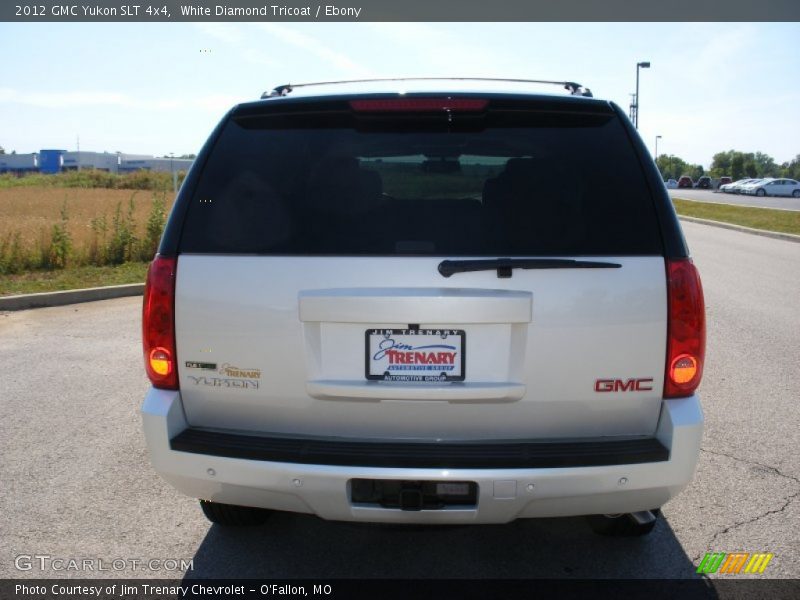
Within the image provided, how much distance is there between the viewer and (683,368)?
270 cm

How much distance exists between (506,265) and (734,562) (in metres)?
1.80

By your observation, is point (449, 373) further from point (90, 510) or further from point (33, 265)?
point (33, 265)

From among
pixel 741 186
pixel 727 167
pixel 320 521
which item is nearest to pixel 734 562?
pixel 320 521

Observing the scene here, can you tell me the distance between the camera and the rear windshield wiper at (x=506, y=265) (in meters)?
2.58

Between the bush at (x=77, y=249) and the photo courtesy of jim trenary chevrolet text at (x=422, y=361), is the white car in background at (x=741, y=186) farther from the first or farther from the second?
the photo courtesy of jim trenary chevrolet text at (x=422, y=361)

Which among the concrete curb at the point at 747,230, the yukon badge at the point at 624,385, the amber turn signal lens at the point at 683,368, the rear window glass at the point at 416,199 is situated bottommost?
the yukon badge at the point at 624,385

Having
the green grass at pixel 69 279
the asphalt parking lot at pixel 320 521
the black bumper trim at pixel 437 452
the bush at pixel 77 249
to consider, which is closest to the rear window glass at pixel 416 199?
the black bumper trim at pixel 437 452

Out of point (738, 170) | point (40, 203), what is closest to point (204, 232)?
point (40, 203)

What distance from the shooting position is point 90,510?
3.74m

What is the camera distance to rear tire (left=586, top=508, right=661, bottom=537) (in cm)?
330

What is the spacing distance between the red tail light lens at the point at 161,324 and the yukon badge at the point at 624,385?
159 cm

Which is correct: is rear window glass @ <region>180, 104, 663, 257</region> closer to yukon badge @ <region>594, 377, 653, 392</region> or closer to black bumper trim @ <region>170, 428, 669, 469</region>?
yukon badge @ <region>594, 377, 653, 392</region>

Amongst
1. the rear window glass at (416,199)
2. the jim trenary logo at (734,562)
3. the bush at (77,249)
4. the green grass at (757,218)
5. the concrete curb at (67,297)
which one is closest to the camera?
the rear window glass at (416,199)

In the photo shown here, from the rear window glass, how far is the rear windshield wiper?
5 cm
